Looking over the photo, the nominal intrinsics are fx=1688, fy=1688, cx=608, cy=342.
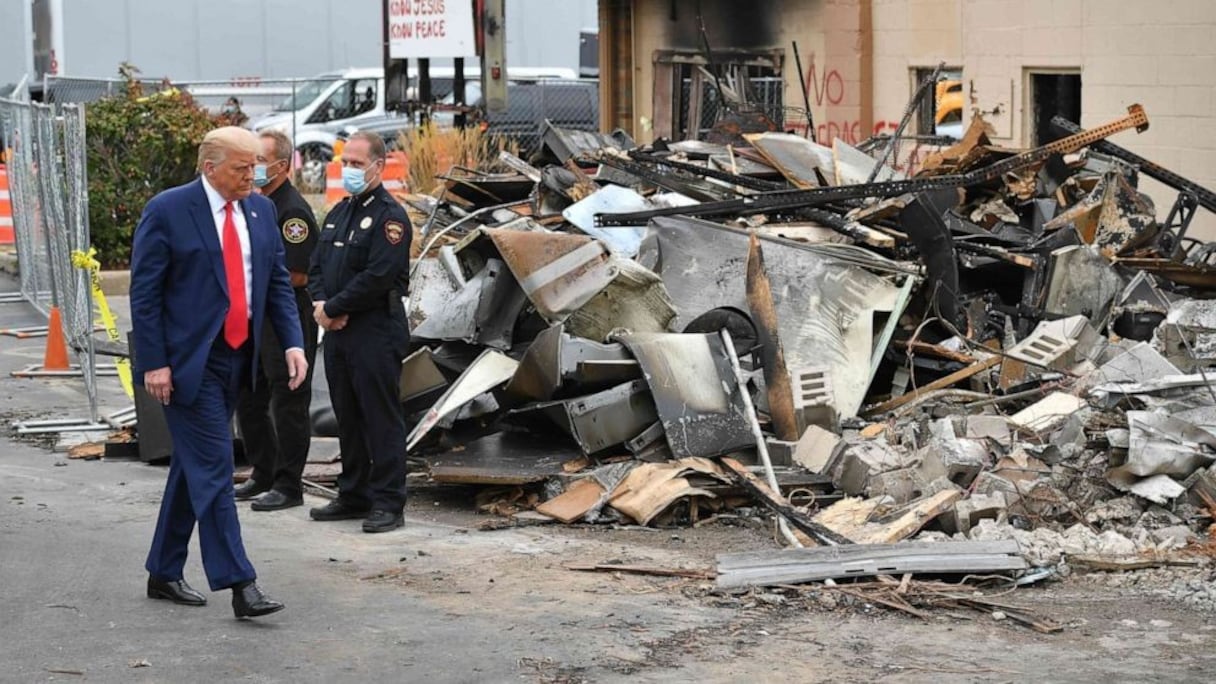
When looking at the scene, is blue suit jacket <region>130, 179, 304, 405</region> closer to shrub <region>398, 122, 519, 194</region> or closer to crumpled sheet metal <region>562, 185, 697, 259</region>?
crumpled sheet metal <region>562, 185, 697, 259</region>

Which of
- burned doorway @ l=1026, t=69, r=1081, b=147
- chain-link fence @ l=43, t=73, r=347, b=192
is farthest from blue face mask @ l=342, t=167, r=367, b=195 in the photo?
chain-link fence @ l=43, t=73, r=347, b=192

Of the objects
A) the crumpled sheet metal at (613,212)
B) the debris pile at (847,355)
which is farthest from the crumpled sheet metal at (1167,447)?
the crumpled sheet metal at (613,212)

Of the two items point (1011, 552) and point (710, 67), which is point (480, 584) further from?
point (710, 67)

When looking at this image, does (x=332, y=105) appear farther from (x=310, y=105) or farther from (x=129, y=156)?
(x=129, y=156)

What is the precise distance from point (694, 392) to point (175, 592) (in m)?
2.95

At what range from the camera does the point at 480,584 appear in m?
6.66

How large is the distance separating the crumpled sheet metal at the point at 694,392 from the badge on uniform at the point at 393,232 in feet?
4.72

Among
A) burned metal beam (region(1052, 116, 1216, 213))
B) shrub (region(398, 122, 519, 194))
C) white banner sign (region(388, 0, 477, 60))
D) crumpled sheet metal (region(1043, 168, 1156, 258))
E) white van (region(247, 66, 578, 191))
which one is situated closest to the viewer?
crumpled sheet metal (region(1043, 168, 1156, 258))

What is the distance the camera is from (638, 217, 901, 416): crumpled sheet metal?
909 centimetres

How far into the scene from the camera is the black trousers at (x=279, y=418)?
26.6ft

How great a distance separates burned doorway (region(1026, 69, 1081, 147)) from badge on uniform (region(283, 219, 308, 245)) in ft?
31.6

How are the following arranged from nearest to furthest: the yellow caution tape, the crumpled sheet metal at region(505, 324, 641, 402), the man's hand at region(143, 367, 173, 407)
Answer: the man's hand at region(143, 367, 173, 407)
the crumpled sheet metal at region(505, 324, 641, 402)
the yellow caution tape

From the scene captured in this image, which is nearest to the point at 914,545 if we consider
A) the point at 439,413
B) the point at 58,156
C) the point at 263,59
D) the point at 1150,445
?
the point at 1150,445

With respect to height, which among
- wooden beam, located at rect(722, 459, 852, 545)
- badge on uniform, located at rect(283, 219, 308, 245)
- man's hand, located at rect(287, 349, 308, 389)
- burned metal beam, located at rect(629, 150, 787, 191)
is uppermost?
burned metal beam, located at rect(629, 150, 787, 191)
